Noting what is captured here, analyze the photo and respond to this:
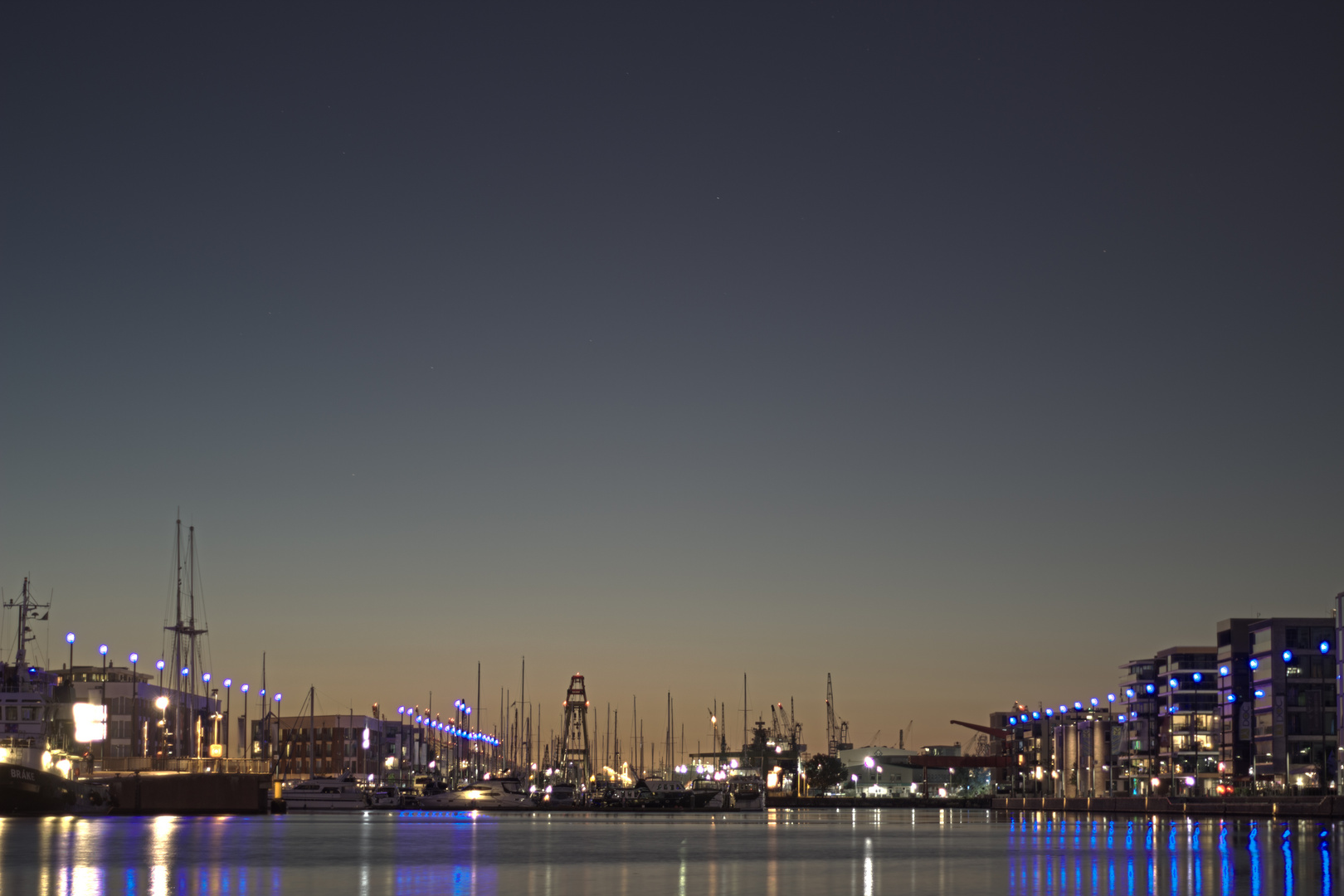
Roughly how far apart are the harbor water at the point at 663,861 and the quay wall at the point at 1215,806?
1891 centimetres

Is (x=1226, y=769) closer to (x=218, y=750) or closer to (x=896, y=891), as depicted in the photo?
(x=218, y=750)

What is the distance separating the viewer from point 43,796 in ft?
405

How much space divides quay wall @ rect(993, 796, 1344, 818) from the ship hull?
100 m

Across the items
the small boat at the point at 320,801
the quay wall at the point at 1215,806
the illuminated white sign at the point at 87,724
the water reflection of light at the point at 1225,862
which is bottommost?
the small boat at the point at 320,801

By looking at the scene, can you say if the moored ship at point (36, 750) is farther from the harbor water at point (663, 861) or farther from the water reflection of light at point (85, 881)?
the water reflection of light at point (85, 881)

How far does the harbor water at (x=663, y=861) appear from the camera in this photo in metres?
41.0

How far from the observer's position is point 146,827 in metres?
95.0

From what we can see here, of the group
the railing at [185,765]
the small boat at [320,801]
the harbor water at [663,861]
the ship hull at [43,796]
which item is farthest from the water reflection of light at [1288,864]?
the small boat at [320,801]

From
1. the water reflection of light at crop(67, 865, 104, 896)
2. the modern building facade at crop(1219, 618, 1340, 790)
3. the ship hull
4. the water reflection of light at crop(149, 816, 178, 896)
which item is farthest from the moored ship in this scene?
the modern building facade at crop(1219, 618, 1340, 790)

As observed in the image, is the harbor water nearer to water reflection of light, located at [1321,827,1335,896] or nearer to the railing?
water reflection of light, located at [1321,827,1335,896]

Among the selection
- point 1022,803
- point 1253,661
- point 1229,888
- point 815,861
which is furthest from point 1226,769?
point 1229,888

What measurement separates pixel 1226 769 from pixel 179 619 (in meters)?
137

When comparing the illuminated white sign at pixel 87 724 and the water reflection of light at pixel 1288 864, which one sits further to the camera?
the illuminated white sign at pixel 87 724

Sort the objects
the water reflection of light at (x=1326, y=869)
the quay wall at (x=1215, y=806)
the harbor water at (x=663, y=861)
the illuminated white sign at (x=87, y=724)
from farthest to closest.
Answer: the illuminated white sign at (x=87, y=724) < the quay wall at (x=1215, y=806) < the harbor water at (x=663, y=861) < the water reflection of light at (x=1326, y=869)
